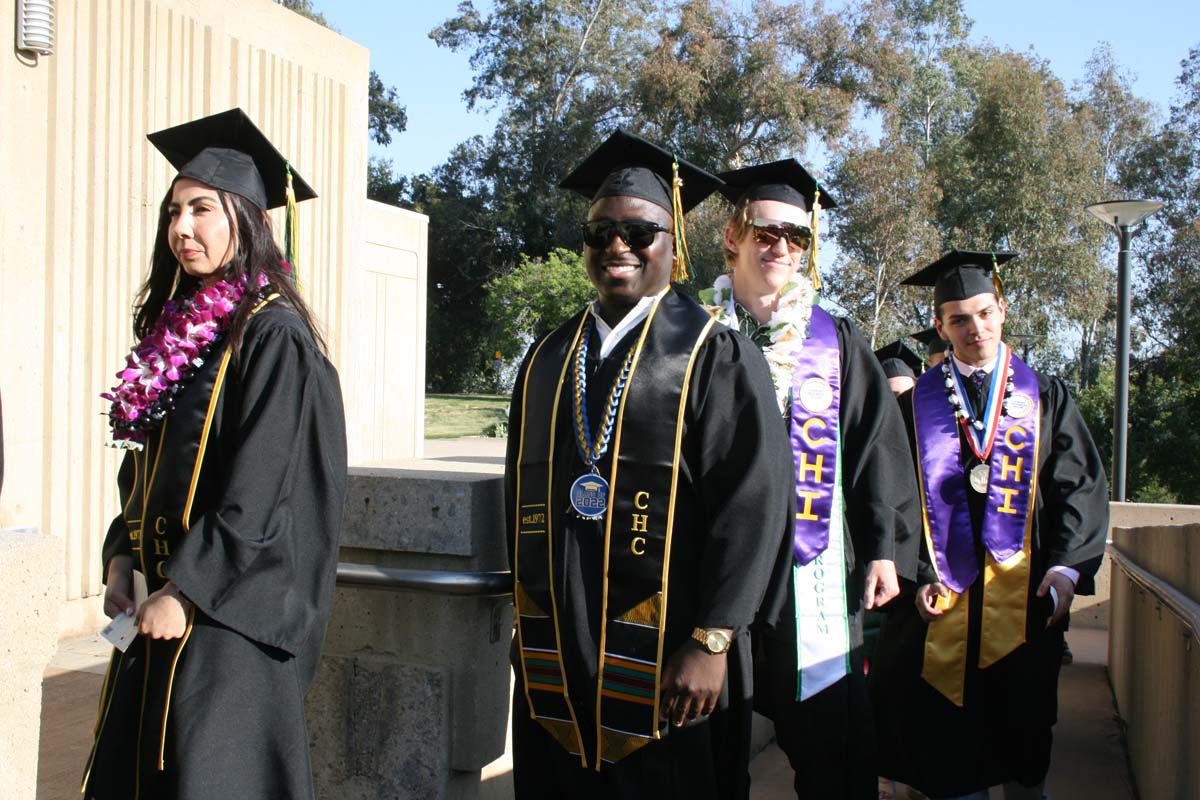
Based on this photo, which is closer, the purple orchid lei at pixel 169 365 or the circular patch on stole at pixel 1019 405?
the purple orchid lei at pixel 169 365

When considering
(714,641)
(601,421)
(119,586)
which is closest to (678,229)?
(601,421)

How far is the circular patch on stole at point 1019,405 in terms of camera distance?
4.25 m

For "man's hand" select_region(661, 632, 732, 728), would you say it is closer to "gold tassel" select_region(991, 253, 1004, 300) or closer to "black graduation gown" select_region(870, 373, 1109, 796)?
"black graduation gown" select_region(870, 373, 1109, 796)

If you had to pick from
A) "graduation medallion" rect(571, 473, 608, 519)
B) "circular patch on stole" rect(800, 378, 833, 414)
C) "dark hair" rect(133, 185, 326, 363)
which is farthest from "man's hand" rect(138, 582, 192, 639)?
"circular patch on stole" rect(800, 378, 833, 414)

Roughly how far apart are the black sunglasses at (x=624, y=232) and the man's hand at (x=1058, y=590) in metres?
2.16

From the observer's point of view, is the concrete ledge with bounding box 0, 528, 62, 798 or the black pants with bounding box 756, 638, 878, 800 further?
the black pants with bounding box 756, 638, 878, 800

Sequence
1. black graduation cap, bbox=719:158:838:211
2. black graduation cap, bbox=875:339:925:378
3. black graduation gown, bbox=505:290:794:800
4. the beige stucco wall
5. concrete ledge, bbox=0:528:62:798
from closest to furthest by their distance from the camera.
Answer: concrete ledge, bbox=0:528:62:798
black graduation gown, bbox=505:290:794:800
black graduation cap, bbox=719:158:838:211
the beige stucco wall
black graduation cap, bbox=875:339:925:378

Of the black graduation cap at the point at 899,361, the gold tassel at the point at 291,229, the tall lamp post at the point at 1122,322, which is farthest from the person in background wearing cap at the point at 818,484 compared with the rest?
the tall lamp post at the point at 1122,322

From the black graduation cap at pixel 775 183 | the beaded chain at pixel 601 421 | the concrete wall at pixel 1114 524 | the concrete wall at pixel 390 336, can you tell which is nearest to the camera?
the beaded chain at pixel 601 421

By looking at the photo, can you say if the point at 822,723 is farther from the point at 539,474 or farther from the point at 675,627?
the point at 539,474

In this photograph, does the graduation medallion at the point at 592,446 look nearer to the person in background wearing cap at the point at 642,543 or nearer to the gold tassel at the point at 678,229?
the person in background wearing cap at the point at 642,543

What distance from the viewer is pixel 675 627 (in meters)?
2.61

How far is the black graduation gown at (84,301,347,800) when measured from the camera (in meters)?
2.45

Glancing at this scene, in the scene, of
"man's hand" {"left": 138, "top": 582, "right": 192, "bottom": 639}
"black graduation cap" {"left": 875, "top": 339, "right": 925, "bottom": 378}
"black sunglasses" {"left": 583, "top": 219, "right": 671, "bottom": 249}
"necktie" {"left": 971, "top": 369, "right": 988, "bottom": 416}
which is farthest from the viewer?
"black graduation cap" {"left": 875, "top": 339, "right": 925, "bottom": 378}
